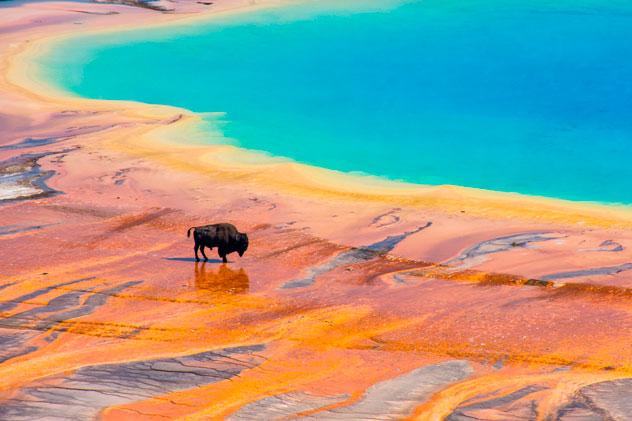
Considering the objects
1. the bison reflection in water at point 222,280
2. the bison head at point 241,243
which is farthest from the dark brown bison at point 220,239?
the bison reflection in water at point 222,280

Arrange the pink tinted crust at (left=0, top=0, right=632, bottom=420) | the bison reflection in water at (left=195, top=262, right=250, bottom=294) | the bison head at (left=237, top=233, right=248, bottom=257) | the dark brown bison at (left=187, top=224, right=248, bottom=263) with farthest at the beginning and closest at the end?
the bison head at (left=237, top=233, right=248, bottom=257), the dark brown bison at (left=187, top=224, right=248, bottom=263), the bison reflection in water at (left=195, top=262, right=250, bottom=294), the pink tinted crust at (left=0, top=0, right=632, bottom=420)

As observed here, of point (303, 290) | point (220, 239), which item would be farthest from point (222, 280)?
point (303, 290)

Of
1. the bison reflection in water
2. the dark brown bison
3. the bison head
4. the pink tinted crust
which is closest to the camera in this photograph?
the pink tinted crust

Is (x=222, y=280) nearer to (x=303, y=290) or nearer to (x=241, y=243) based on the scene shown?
(x=241, y=243)

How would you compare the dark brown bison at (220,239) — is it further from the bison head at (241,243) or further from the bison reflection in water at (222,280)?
the bison reflection in water at (222,280)

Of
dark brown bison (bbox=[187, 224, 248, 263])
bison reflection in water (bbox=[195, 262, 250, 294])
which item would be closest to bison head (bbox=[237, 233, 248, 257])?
dark brown bison (bbox=[187, 224, 248, 263])

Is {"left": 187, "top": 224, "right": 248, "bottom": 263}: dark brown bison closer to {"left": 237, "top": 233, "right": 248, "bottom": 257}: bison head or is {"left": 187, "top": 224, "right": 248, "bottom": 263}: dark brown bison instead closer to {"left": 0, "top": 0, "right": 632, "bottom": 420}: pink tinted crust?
{"left": 237, "top": 233, "right": 248, "bottom": 257}: bison head

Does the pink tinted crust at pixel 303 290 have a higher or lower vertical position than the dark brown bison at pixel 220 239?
lower
